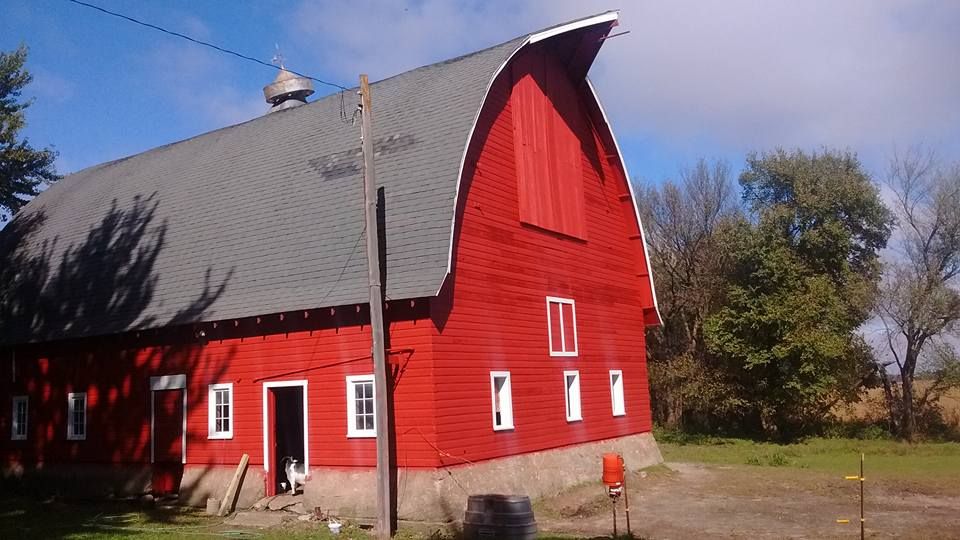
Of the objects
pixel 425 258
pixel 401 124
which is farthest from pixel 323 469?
pixel 401 124

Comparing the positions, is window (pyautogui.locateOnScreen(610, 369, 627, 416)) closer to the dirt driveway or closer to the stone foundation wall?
the dirt driveway

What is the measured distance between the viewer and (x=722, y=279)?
3331 cm

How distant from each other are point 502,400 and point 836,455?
44.3 feet

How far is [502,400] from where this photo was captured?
17.3m

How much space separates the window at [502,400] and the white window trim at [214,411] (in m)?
5.49

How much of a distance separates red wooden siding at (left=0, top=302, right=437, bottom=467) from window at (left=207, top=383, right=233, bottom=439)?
14 centimetres

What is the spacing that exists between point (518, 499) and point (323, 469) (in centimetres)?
545

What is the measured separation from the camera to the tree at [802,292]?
29.4 metres

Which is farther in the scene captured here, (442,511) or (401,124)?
(401,124)

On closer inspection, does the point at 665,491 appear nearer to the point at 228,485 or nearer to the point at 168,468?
the point at 228,485

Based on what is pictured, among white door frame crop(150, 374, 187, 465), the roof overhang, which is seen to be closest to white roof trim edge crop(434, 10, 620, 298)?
the roof overhang

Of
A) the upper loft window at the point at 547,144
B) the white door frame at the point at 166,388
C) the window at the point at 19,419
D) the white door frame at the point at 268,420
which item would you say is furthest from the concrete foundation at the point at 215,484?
the upper loft window at the point at 547,144

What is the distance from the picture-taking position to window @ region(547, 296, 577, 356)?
19.2 meters

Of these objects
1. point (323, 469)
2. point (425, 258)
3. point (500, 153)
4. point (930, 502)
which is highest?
point (500, 153)
